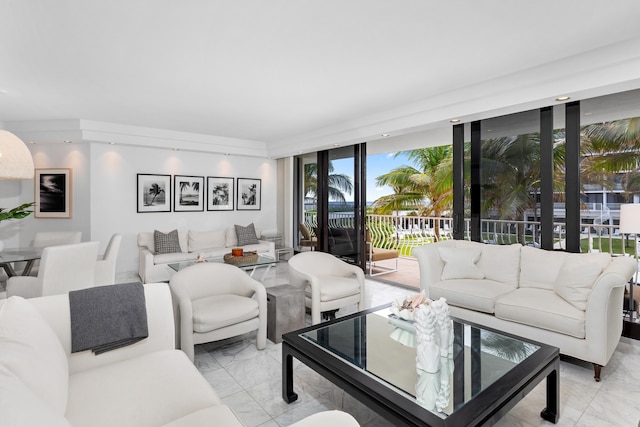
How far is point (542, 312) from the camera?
8.85 ft

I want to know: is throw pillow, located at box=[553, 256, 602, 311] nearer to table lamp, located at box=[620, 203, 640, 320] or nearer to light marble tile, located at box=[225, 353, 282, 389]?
table lamp, located at box=[620, 203, 640, 320]

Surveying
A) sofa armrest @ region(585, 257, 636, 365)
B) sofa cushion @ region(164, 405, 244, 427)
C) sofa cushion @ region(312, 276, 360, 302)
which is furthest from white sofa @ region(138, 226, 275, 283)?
sofa armrest @ region(585, 257, 636, 365)

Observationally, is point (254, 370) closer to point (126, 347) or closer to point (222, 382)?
point (222, 382)

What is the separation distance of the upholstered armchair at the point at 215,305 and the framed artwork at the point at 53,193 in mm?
4224

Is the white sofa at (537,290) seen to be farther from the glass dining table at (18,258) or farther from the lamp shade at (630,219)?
the glass dining table at (18,258)

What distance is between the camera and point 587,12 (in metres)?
2.31

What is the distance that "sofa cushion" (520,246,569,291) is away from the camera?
3.20 m

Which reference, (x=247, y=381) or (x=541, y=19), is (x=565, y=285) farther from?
(x=247, y=381)

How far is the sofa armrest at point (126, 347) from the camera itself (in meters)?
1.79

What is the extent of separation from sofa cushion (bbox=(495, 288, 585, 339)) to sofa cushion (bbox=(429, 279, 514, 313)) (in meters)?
0.08

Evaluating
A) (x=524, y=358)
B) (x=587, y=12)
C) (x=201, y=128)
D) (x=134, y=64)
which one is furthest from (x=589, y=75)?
(x=201, y=128)

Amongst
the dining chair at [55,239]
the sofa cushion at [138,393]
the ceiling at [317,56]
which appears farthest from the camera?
the dining chair at [55,239]

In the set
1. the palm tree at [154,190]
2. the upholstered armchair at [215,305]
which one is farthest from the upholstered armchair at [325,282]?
the palm tree at [154,190]

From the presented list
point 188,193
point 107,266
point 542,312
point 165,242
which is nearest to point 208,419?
point 542,312
